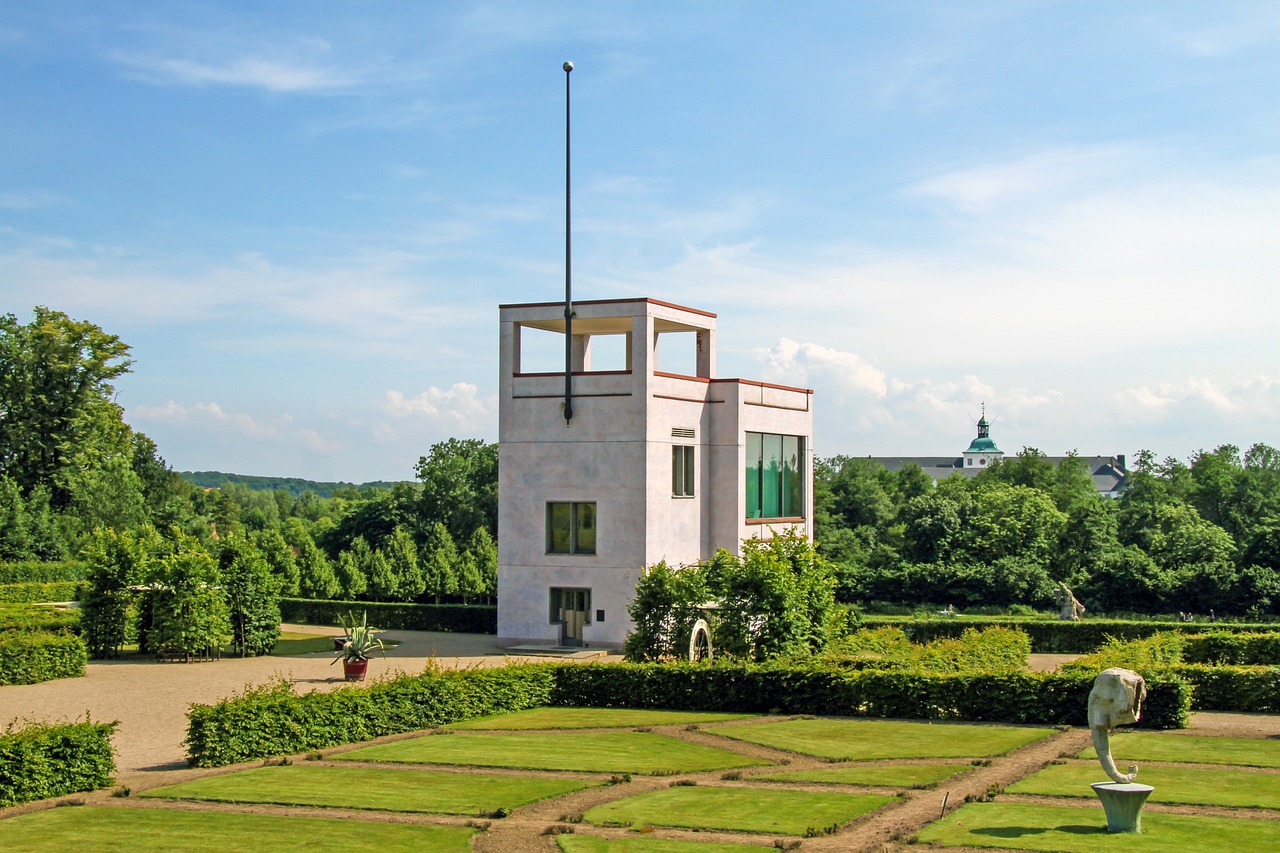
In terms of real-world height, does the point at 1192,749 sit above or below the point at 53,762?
below

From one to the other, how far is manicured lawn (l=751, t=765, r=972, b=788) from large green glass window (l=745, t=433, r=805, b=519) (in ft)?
80.4

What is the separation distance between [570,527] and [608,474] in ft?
7.78

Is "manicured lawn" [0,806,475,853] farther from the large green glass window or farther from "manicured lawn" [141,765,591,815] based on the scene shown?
the large green glass window

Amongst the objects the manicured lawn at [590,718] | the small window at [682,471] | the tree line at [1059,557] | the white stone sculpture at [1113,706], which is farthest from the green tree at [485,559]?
the white stone sculpture at [1113,706]

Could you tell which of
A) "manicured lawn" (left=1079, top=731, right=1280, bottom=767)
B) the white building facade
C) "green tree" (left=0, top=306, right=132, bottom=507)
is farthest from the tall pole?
"green tree" (left=0, top=306, right=132, bottom=507)

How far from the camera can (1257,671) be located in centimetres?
3148

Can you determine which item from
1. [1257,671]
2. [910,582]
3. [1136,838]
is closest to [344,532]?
[910,582]

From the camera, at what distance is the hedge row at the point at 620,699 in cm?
2519

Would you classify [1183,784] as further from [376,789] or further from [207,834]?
[207,834]

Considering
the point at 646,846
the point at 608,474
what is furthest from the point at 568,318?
the point at 646,846

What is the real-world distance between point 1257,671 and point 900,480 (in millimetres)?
86144

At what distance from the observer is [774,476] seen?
4969 cm

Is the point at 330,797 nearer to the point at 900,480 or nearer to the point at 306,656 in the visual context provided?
the point at 306,656

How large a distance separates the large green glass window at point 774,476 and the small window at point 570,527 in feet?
21.4
